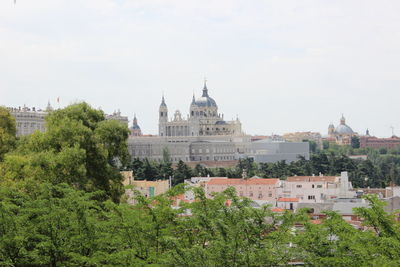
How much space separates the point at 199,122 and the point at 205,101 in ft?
24.4

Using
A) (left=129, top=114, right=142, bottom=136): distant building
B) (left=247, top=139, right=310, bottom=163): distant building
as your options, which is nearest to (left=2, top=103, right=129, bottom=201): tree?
(left=247, top=139, right=310, bottom=163): distant building

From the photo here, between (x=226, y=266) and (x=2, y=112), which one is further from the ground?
(x=2, y=112)

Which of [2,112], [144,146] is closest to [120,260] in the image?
[2,112]

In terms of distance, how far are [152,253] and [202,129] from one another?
5965 inches

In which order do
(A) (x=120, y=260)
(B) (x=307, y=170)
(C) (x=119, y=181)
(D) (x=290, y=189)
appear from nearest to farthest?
(A) (x=120, y=260) → (C) (x=119, y=181) → (D) (x=290, y=189) → (B) (x=307, y=170)

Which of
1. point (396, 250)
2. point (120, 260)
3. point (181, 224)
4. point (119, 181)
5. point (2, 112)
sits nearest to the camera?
point (396, 250)

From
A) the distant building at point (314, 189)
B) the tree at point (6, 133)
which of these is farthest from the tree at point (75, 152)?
the distant building at point (314, 189)

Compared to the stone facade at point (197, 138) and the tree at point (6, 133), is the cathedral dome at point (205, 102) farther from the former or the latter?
the tree at point (6, 133)

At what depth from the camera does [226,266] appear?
1817 centimetres

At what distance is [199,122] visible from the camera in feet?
558

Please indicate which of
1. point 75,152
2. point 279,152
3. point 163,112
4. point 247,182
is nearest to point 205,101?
point 163,112

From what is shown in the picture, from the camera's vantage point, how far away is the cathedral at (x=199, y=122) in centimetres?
16925

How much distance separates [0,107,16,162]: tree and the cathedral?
403 ft

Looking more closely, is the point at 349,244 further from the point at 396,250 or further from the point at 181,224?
the point at 181,224
